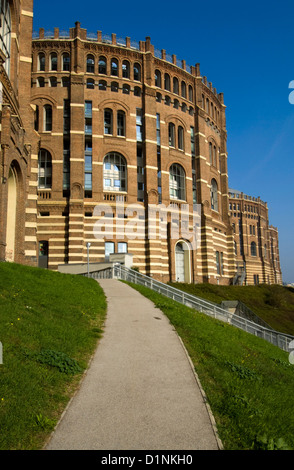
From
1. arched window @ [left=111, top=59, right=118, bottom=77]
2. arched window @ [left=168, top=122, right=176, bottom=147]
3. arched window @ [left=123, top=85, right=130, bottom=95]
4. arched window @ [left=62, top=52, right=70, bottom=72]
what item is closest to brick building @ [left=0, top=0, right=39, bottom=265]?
arched window @ [left=62, top=52, right=70, bottom=72]

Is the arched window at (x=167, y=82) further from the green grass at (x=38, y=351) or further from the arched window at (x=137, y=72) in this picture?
the green grass at (x=38, y=351)

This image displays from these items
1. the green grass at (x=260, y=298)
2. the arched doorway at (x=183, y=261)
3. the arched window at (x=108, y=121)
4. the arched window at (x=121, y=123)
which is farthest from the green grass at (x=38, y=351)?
the arched window at (x=121, y=123)

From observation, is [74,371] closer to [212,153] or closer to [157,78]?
[157,78]

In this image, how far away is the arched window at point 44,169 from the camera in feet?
136

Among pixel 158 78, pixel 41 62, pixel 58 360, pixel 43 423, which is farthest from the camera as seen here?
pixel 158 78

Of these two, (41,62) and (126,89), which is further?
(126,89)

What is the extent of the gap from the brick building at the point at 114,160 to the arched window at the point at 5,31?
43.1ft

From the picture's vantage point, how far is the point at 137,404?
7.04 meters

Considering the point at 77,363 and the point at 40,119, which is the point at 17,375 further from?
the point at 40,119

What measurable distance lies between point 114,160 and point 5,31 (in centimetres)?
2039

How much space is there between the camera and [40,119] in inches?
1657

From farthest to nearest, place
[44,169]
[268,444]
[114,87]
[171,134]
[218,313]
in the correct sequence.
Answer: [171,134]
[114,87]
[44,169]
[218,313]
[268,444]

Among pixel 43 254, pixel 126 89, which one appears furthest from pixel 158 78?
pixel 43 254

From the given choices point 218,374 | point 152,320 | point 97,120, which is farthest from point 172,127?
point 218,374
